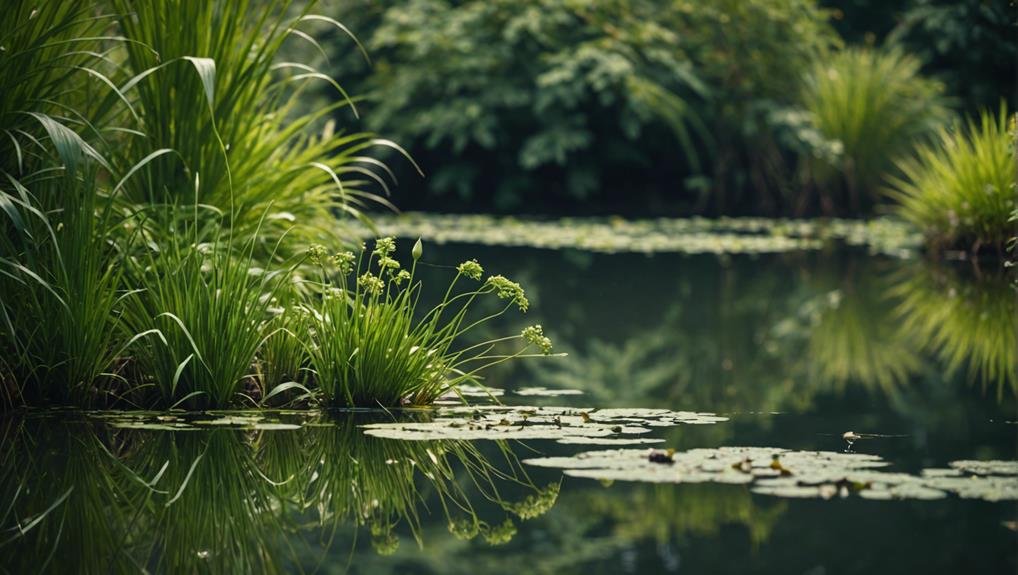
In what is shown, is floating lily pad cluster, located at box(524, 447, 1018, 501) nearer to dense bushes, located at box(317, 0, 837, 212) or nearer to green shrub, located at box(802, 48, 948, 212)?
green shrub, located at box(802, 48, 948, 212)

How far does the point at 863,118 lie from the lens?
48.9 ft

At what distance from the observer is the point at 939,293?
8508mm

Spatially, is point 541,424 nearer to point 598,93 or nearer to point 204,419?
point 204,419

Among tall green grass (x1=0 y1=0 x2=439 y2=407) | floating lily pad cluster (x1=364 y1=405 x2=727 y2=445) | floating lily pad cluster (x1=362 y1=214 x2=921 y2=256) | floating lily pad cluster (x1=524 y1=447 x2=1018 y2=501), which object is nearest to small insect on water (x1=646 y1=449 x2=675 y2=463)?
floating lily pad cluster (x1=524 y1=447 x2=1018 y2=501)

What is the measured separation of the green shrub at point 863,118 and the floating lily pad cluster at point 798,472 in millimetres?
10861

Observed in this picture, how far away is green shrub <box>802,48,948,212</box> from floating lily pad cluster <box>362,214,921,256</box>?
0.79 metres

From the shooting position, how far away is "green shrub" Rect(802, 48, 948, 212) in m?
14.9

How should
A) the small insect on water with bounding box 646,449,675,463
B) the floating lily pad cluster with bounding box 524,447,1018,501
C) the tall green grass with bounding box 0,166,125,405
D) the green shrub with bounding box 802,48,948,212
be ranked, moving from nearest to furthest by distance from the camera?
the floating lily pad cluster with bounding box 524,447,1018,501
the small insect on water with bounding box 646,449,675,463
the tall green grass with bounding box 0,166,125,405
the green shrub with bounding box 802,48,948,212

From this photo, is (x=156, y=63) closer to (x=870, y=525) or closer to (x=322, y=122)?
(x=870, y=525)

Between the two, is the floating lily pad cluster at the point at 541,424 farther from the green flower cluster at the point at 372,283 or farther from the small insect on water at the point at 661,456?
the green flower cluster at the point at 372,283

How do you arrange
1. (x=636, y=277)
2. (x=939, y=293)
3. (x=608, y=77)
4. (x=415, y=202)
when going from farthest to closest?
(x=415, y=202), (x=608, y=77), (x=636, y=277), (x=939, y=293)

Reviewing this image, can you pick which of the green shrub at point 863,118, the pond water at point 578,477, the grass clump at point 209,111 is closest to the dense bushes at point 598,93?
the green shrub at point 863,118

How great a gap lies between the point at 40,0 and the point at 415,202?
41.4ft

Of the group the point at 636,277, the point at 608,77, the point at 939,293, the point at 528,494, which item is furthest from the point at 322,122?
the point at 528,494
